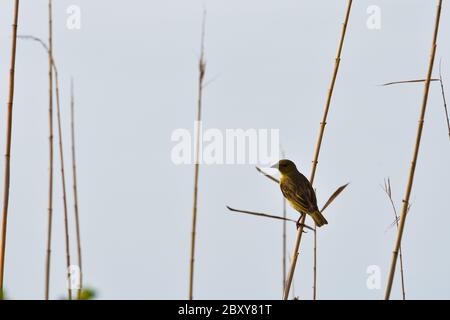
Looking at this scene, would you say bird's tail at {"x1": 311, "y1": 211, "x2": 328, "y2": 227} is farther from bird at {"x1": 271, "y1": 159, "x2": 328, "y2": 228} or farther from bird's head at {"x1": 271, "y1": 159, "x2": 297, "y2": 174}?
bird's head at {"x1": 271, "y1": 159, "x2": 297, "y2": 174}

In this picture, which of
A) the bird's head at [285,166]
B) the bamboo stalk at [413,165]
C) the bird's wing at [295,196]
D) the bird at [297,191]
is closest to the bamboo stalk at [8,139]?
the bamboo stalk at [413,165]

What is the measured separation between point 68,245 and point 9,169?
0.52 metres

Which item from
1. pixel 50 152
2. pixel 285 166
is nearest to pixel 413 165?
pixel 50 152

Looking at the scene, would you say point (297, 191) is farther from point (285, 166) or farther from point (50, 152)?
point (50, 152)

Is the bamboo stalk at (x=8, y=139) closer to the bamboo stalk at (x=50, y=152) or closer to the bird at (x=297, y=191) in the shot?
the bamboo stalk at (x=50, y=152)

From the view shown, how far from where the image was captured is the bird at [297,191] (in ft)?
13.3

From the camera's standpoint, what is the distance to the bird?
405cm

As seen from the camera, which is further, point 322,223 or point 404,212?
point 322,223

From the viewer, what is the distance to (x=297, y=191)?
13.8 ft

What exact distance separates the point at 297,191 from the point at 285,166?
1.22 feet
